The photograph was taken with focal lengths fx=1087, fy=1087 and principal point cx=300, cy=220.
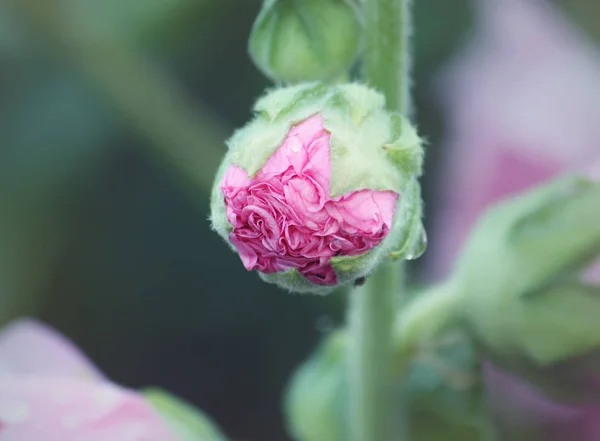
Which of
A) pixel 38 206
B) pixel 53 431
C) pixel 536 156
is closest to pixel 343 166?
pixel 53 431

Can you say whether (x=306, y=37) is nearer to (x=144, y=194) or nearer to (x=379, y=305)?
(x=379, y=305)

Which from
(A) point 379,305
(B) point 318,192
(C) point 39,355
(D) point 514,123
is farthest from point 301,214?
(D) point 514,123

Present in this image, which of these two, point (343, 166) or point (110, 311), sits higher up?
point (343, 166)

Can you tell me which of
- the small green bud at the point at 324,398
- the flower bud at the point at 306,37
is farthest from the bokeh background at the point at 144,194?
the flower bud at the point at 306,37

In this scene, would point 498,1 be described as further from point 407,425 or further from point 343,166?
point 343,166

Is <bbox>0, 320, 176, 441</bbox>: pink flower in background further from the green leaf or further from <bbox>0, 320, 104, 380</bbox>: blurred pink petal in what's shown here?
the green leaf

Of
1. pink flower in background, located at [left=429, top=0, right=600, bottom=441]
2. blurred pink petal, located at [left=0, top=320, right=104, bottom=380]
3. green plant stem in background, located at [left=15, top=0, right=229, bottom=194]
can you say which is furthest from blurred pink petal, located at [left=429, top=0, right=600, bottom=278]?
blurred pink petal, located at [left=0, top=320, right=104, bottom=380]
